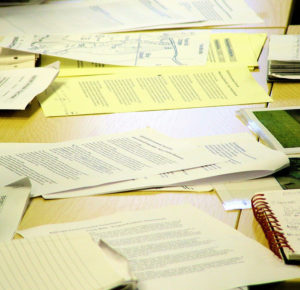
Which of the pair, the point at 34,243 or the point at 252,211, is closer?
the point at 34,243

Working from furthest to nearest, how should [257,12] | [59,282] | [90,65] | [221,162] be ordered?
[257,12] → [90,65] → [221,162] → [59,282]

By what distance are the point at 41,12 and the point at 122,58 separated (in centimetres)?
45

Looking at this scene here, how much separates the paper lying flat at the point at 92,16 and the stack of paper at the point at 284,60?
0.30 metres

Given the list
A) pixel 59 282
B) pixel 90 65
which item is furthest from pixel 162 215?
pixel 90 65

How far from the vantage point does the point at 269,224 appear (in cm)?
71

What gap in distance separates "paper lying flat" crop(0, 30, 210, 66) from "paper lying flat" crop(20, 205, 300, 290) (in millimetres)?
602

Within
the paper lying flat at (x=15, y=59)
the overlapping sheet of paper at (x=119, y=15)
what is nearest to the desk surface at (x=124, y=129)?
the paper lying flat at (x=15, y=59)

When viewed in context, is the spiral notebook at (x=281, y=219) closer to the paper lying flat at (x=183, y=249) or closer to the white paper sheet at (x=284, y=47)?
the paper lying flat at (x=183, y=249)

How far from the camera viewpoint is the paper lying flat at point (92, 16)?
149cm

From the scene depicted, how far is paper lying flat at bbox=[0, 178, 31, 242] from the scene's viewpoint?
2.40ft

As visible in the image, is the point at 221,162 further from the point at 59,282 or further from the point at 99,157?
the point at 59,282

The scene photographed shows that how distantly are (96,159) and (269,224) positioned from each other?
0.32 m

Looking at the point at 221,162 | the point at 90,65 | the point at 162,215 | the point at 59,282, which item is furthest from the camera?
the point at 90,65

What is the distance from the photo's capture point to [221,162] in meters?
0.87
